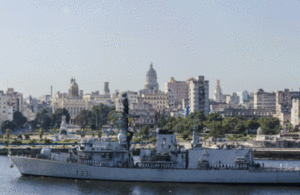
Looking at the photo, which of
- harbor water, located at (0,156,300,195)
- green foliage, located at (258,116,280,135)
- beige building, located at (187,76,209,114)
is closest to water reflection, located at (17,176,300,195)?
harbor water, located at (0,156,300,195)

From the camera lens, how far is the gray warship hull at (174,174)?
50.4 m

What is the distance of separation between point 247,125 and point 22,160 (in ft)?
222

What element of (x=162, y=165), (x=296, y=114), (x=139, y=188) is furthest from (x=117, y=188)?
(x=296, y=114)

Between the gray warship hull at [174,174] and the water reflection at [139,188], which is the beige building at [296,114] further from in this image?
the water reflection at [139,188]

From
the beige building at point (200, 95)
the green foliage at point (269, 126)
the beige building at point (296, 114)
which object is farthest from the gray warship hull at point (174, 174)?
the beige building at point (200, 95)

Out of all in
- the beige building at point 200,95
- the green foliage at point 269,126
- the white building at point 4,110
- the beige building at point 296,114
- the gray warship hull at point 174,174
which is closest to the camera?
the gray warship hull at point 174,174

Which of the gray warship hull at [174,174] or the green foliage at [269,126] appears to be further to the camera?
the green foliage at [269,126]

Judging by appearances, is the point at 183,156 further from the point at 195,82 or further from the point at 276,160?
the point at 195,82

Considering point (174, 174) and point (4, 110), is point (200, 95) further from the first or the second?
point (174, 174)

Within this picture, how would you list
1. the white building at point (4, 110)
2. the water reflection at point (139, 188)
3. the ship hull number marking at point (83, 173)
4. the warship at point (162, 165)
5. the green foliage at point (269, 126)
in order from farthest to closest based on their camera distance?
the white building at point (4, 110) < the green foliage at point (269, 126) < the ship hull number marking at point (83, 173) < the warship at point (162, 165) < the water reflection at point (139, 188)

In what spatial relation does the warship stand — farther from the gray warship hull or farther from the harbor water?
the harbor water

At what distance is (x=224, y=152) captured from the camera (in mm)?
51812

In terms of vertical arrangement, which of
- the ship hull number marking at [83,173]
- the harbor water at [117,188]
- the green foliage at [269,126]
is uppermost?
the green foliage at [269,126]

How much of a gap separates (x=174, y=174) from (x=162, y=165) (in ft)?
5.29
